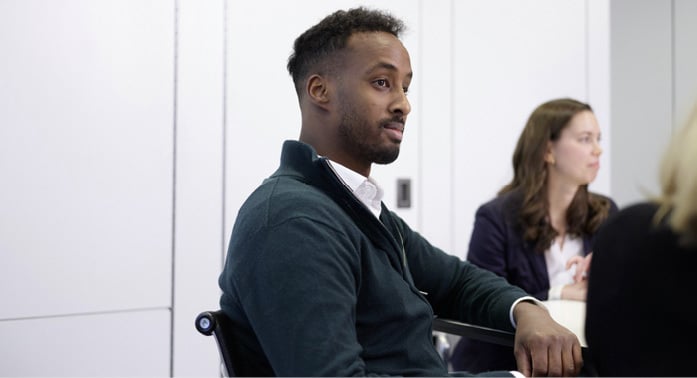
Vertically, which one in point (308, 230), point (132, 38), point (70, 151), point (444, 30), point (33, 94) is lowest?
point (308, 230)

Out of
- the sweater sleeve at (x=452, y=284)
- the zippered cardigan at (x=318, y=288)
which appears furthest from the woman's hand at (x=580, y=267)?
the zippered cardigan at (x=318, y=288)

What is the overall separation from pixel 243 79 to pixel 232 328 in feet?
4.80

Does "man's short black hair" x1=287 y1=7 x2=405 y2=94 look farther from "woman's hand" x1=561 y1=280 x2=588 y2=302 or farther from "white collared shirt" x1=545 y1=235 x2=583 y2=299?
"white collared shirt" x1=545 y1=235 x2=583 y2=299

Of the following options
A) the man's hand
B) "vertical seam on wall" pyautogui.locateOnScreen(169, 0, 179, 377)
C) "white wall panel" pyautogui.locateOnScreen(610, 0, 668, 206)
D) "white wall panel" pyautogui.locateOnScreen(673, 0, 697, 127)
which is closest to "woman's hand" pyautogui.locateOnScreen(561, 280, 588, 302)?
the man's hand

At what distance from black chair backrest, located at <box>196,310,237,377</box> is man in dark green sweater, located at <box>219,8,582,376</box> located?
0.08 ft

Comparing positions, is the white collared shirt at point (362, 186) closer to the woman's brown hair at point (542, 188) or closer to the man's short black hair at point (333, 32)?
the man's short black hair at point (333, 32)

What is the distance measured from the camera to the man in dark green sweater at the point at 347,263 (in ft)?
3.59

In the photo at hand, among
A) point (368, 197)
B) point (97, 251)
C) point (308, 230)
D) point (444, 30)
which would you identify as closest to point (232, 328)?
point (308, 230)

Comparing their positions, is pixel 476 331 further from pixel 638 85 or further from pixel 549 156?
pixel 638 85

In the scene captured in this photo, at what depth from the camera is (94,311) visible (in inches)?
87.8

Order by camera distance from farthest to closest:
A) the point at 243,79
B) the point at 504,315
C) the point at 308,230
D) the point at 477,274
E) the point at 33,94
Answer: the point at 243,79
the point at 33,94
the point at 477,274
the point at 504,315
the point at 308,230

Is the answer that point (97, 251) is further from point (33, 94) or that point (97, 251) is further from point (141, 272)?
point (33, 94)

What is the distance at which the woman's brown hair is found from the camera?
8.22 ft

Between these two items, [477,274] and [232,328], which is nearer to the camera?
[232,328]
